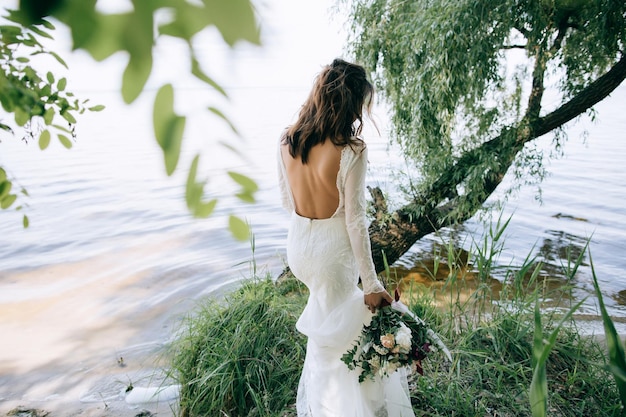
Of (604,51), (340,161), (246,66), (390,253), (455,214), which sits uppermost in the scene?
(604,51)

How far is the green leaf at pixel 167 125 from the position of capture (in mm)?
504

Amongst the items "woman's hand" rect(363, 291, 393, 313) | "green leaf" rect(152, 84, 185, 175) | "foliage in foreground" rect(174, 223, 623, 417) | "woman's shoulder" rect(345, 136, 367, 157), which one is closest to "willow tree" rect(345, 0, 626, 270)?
"foliage in foreground" rect(174, 223, 623, 417)

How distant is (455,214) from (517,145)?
1082 mm

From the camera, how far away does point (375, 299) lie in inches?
104

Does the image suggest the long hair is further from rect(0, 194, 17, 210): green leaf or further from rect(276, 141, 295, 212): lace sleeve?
rect(0, 194, 17, 210): green leaf

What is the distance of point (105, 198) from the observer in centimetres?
1141

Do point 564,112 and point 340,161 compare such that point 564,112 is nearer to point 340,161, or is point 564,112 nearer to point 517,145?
point 517,145

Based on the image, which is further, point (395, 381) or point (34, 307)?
point (34, 307)

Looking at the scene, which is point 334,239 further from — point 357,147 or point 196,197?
point 196,197

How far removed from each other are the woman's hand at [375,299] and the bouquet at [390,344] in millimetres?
30

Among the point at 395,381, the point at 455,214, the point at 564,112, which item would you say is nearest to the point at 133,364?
the point at 395,381

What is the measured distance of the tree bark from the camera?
550 cm

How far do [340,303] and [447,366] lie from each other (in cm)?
117

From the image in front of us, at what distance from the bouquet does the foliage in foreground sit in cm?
55
